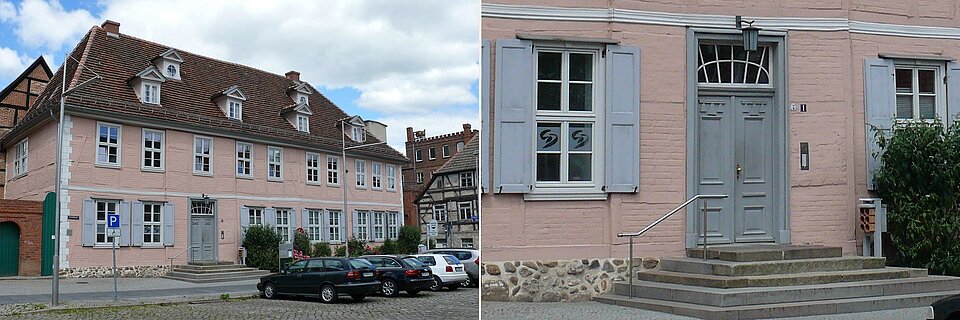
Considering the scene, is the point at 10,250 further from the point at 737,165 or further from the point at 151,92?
the point at 737,165

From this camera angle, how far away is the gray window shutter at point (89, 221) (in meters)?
7.07

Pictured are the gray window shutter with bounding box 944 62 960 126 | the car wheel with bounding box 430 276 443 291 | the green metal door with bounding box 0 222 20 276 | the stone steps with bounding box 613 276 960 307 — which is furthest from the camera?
the car wheel with bounding box 430 276 443 291

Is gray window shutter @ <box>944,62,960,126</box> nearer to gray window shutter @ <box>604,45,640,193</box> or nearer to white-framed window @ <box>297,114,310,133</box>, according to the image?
gray window shutter @ <box>604,45,640,193</box>

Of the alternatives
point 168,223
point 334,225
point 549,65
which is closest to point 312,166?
point 334,225

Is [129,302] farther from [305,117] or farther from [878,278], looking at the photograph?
[878,278]

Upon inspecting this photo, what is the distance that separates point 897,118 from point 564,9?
3.02m

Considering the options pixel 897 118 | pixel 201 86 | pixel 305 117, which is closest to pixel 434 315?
pixel 305 117

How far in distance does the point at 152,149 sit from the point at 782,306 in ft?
15.8

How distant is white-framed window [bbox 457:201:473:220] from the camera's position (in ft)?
18.8

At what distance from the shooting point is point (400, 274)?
8.03 metres

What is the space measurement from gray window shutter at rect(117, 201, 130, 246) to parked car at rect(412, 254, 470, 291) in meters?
2.18

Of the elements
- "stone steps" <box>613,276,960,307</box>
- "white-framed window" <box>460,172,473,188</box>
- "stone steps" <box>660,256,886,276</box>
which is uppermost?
"white-framed window" <box>460,172,473,188</box>

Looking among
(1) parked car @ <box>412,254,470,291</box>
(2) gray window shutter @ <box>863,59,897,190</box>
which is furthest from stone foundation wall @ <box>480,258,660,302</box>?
(2) gray window shutter @ <box>863,59,897,190</box>

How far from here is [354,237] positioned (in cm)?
705
